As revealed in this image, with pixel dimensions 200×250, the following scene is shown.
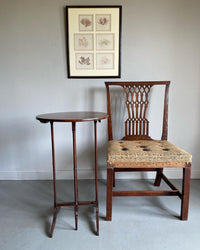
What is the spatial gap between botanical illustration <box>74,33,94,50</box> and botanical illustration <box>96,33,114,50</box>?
7 cm

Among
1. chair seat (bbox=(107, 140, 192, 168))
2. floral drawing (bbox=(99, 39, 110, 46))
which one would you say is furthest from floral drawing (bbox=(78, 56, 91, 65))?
chair seat (bbox=(107, 140, 192, 168))

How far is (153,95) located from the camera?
1992 millimetres

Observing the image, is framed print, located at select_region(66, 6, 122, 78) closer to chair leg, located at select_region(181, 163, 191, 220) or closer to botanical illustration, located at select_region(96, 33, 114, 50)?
botanical illustration, located at select_region(96, 33, 114, 50)

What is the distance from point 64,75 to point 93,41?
0.49 metres

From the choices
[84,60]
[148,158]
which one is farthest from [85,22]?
[148,158]

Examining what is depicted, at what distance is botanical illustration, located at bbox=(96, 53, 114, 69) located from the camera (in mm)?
1918

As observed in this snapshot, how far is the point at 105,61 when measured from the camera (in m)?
1.93

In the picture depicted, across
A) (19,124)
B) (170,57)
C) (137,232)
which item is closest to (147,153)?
(137,232)

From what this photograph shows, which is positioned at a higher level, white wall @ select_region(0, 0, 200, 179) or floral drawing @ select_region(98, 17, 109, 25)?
floral drawing @ select_region(98, 17, 109, 25)

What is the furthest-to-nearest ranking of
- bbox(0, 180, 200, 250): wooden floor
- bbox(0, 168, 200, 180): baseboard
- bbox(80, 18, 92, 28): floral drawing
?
1. bbox(0, 168, 200, 180): baseboard
2. bbox(80, 18, 92, 28): floral drawing
3. bbox(0, 180, 200, 250): wooden floor

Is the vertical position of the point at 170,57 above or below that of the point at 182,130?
above

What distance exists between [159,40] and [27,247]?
221 cm

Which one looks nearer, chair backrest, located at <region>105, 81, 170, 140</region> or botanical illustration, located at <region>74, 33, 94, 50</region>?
chair backrest, located at <region>105, 81, 170, 140</region>

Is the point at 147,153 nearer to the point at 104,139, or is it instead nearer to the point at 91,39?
the point at 104,139
